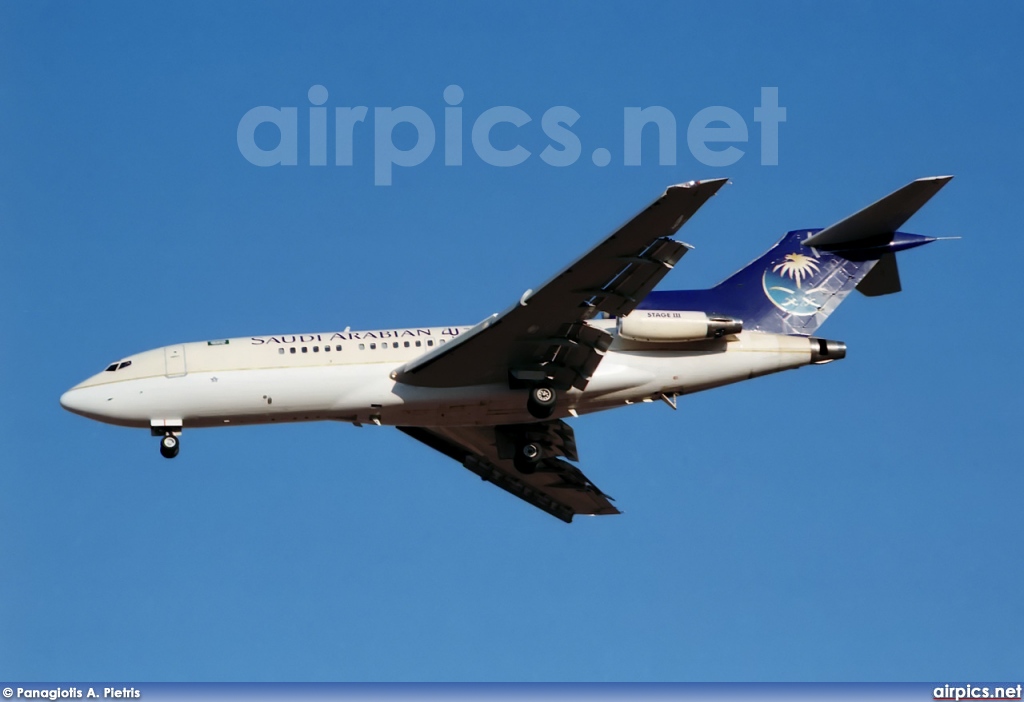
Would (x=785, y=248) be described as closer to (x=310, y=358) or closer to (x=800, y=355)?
(x=800, y=355)

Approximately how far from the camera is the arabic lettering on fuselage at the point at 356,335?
39.2 m

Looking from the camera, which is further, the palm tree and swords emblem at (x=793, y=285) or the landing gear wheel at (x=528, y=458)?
the landing gear wheel at (x=528, y=458)

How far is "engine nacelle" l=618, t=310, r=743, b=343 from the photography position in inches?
1533

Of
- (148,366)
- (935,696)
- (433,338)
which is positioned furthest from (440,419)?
(935,696)

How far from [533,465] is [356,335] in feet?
20.9

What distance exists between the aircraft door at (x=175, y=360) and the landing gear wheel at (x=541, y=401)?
8612 mm

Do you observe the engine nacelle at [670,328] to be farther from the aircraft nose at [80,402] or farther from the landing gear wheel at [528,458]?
the aircraft nose at [80,402]

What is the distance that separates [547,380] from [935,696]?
41.5 feet

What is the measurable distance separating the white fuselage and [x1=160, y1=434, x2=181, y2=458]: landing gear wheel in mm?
421

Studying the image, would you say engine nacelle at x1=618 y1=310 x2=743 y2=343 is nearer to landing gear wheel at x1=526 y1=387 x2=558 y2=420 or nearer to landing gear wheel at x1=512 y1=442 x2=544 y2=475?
landing gear wheel at x1=526 y1=387 x2=558 y2=420

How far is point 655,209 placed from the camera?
1326 inches

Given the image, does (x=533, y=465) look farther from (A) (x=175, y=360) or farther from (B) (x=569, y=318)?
(A) (x=175, y=360)

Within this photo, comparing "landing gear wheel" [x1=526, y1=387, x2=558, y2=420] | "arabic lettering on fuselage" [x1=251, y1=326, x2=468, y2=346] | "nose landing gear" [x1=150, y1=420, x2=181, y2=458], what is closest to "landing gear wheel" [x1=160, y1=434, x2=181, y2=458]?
"nose landing gear" [x1=150, y1=420, x2=181, y2=458]

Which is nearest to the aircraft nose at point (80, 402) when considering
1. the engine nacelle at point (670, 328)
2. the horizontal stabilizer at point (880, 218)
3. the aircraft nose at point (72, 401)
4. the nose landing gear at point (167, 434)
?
the aircraft nose at point (72, 401)
